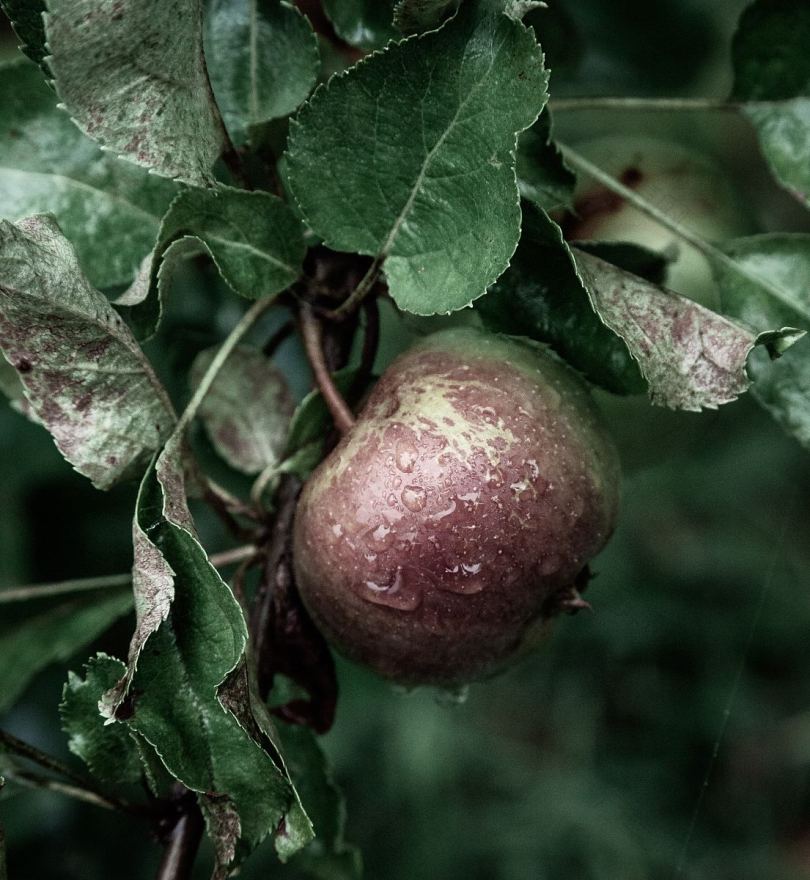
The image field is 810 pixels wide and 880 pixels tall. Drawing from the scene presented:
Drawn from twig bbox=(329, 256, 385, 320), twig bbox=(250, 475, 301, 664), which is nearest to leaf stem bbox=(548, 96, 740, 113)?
twig bbox=(329, 256, 385, 320)

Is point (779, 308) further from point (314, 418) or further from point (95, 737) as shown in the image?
point (95, 737)

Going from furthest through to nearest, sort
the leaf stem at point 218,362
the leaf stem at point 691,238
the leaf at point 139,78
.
A: the leaf stem at point 691,238 < the leaf stem at point 218,362 < the leaf at point 139,78

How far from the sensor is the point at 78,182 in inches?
28.9

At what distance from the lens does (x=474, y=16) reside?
0.55 metres

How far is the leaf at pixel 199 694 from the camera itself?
1.85ft

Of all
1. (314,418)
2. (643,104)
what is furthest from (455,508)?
(643,104)

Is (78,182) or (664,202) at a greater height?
(78,182)

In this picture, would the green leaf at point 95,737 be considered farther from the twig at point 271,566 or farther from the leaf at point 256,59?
the leaf at point 256,59

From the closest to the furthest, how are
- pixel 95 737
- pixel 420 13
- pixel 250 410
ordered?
pixel 420 13
pixel 95 737
pixel 250 410

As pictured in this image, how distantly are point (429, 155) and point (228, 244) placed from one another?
0.45 feet

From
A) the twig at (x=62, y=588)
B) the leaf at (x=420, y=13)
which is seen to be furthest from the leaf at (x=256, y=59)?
the twig at (x=62, y=588)

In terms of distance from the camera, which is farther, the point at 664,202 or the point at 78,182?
the point at 664,202

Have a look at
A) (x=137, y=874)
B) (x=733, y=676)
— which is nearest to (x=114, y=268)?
(x=137, y=874)

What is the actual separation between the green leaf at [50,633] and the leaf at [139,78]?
437 millimetres
